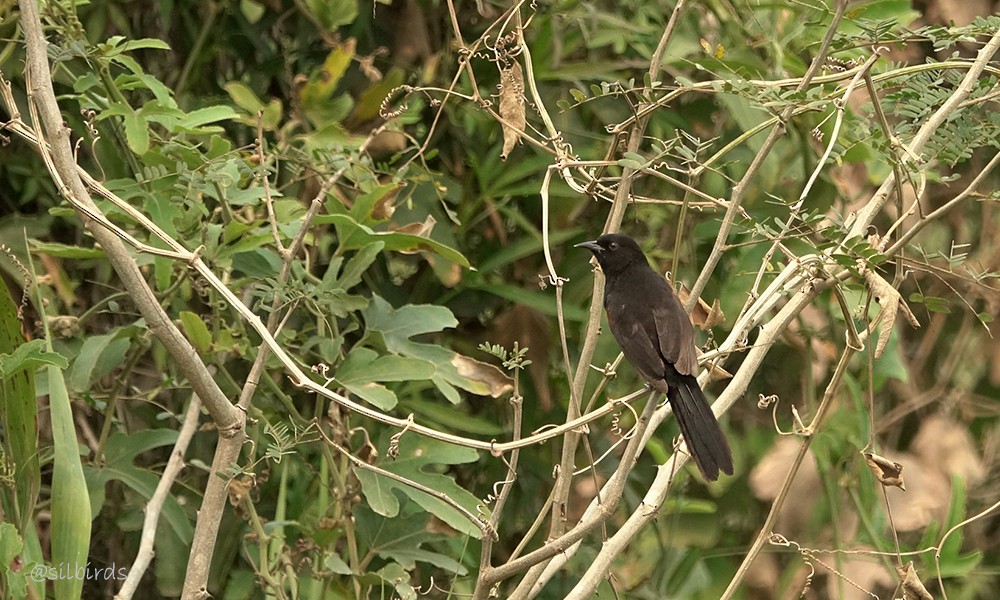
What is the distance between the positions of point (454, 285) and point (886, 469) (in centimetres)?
134

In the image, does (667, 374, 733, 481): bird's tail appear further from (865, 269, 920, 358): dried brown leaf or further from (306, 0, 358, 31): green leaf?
(306, 0, 358, 31): green leaf

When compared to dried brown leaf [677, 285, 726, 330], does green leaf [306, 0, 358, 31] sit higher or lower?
higher

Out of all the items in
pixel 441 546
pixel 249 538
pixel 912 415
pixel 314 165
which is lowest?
pixel 912 415

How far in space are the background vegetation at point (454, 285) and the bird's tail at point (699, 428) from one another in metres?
0.08

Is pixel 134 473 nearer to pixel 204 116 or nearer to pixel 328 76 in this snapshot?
pixel 204 116

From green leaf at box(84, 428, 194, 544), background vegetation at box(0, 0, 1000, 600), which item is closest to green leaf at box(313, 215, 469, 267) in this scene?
background vegetation at box(0, 0, 1000, 600)

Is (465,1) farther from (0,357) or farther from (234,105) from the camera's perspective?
(0,357)

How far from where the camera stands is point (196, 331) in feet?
8.54

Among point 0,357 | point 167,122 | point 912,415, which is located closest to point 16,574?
point 0,357

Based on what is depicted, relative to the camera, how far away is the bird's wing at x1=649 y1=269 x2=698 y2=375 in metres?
2.52

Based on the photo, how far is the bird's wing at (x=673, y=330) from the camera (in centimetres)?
252

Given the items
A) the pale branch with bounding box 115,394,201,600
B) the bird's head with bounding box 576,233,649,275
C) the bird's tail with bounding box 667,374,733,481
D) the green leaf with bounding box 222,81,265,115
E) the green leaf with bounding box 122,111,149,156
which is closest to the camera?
the bird's tail with bounding box 667,374,733,481

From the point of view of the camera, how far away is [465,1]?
3.48 meters

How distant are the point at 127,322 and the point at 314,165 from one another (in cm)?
76
